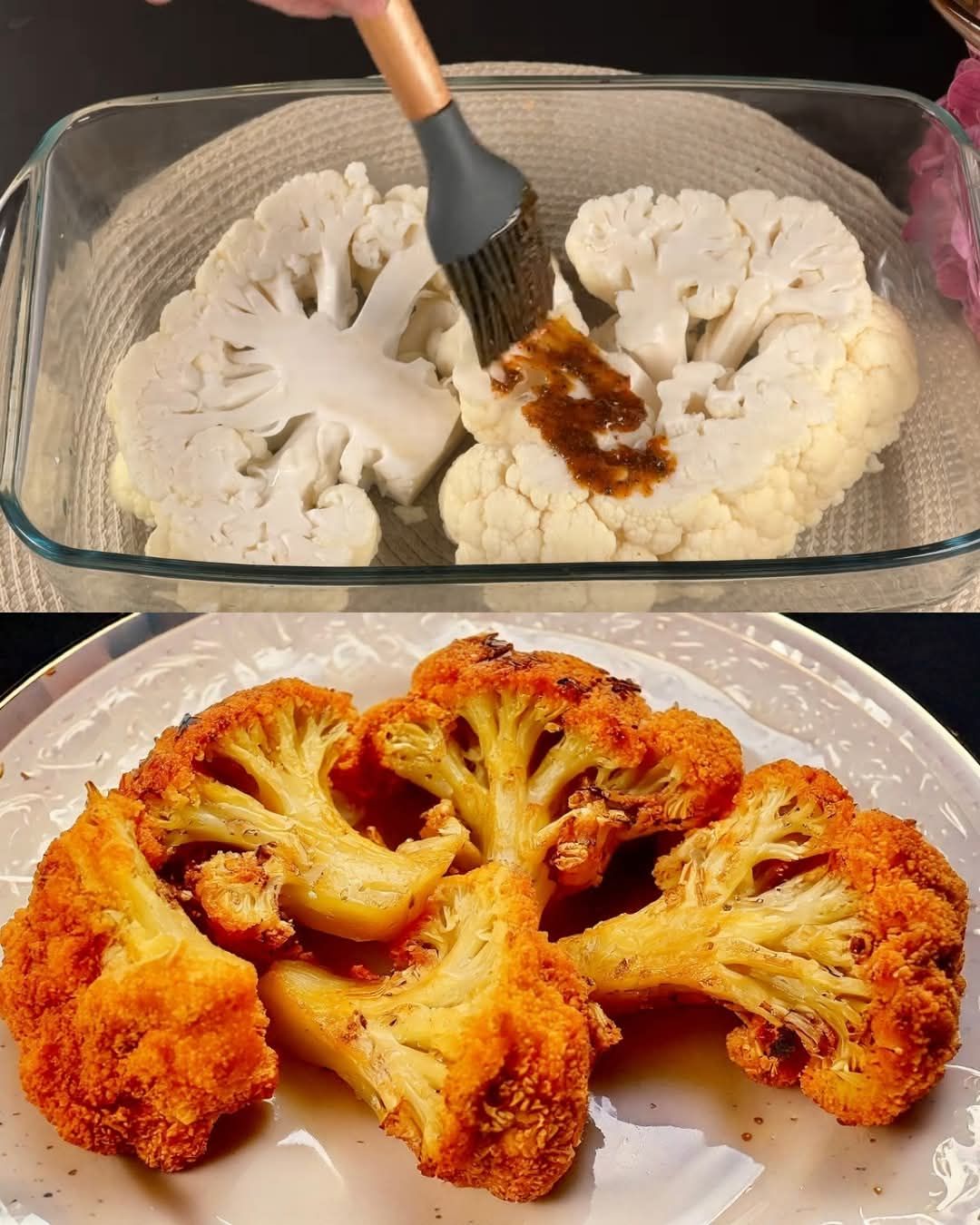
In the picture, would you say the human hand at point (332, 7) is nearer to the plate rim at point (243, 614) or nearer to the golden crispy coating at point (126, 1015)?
the plate rim at point (243, 614)

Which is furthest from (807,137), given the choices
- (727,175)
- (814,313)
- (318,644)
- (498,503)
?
(318,644)

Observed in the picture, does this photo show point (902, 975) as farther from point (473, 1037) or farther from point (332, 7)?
point (332, 7)

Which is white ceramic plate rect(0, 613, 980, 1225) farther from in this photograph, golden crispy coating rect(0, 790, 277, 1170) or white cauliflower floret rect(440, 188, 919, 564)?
white cauliflower floret rect(440, 188, 919, 564)

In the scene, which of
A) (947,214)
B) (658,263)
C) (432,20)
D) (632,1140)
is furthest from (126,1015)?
(432,20)

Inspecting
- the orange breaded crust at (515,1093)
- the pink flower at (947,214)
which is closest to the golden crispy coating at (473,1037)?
the orange breaded crust at (515,1093)

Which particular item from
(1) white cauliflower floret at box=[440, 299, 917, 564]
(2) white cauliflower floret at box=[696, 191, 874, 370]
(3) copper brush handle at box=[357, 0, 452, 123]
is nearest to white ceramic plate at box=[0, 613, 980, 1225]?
(1) white cauliflower floret at box=[440, 299, 917, 564]
